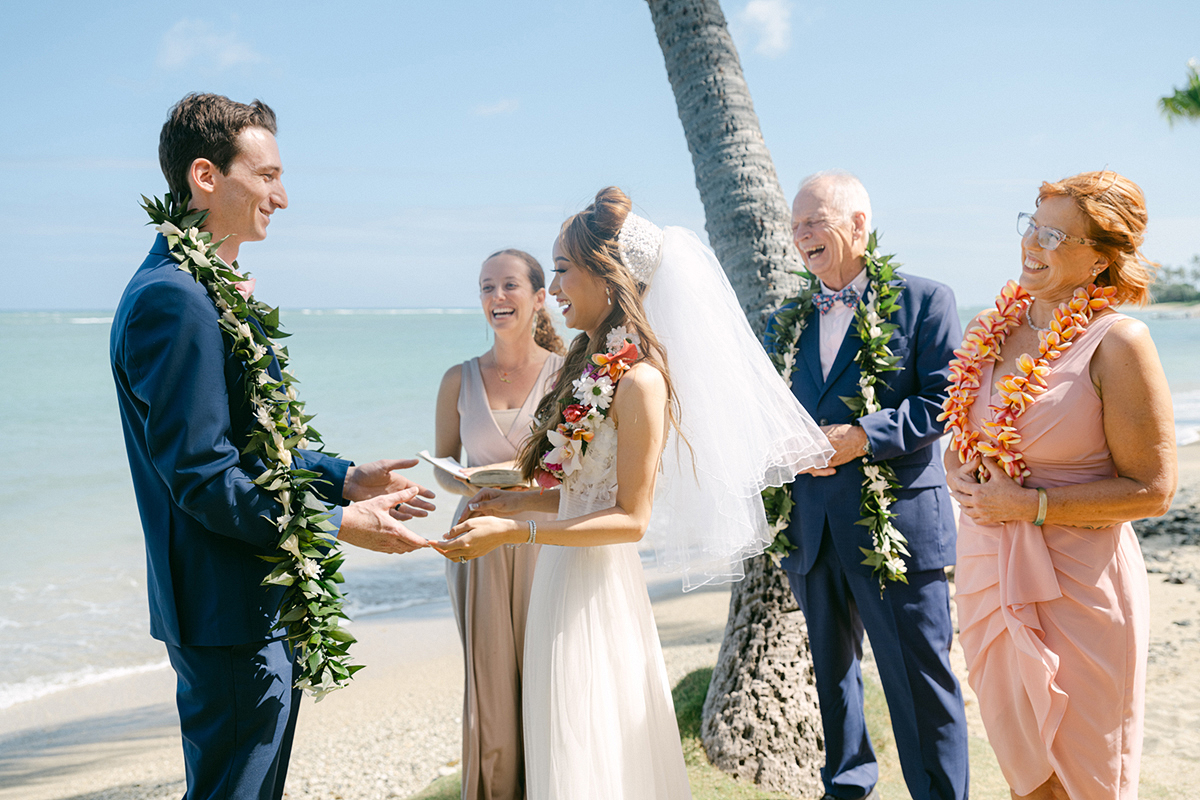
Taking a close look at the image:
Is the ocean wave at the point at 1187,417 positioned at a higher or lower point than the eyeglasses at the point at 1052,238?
lower

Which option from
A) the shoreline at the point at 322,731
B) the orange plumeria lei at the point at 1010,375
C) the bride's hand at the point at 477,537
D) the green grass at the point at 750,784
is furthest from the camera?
the shoreline at the point at 322,731

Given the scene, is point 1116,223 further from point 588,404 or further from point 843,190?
point 588,404

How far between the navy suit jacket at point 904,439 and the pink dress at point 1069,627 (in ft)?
2.22

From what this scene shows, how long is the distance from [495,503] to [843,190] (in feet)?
7.42

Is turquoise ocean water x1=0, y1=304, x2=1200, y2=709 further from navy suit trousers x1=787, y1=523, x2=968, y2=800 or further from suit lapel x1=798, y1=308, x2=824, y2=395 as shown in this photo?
suit lapel x1=798, y1=308, x2=824, y2=395

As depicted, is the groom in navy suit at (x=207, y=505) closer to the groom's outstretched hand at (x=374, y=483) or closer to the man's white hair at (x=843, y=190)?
the groom's outstretched hand at (x=374, y=483)

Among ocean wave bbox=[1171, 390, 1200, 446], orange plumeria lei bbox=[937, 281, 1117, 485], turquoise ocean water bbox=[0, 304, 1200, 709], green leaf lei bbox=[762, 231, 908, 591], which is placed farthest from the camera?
ocean wave bbox=[1171, 390, 1200, 446]

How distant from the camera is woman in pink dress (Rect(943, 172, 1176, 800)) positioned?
2727mm

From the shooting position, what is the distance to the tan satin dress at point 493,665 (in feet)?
12.7

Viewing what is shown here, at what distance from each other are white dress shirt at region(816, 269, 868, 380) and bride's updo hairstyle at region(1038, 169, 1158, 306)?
1094mm

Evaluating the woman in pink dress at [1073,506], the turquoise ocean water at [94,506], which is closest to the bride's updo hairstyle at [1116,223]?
the woman in pink dress at [1073,506]

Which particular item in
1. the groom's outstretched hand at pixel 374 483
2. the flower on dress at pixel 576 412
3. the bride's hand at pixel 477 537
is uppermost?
the flower on dress at pixel 576 412

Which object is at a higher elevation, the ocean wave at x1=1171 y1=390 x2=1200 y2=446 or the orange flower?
the orange flower

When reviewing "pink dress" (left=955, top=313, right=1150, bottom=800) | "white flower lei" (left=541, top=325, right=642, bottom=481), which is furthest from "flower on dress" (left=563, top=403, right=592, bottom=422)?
"pink dress" (left=955, top=313, right=1150, bottom=800)
